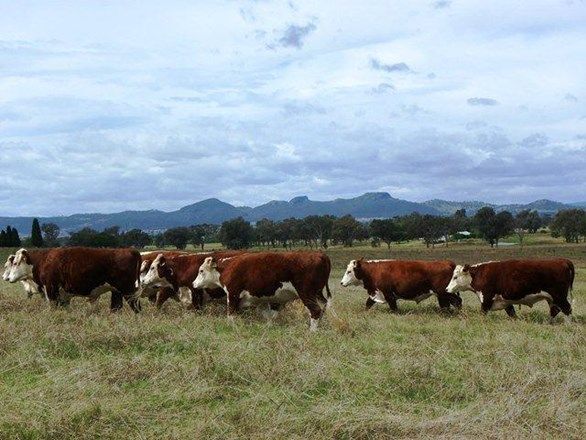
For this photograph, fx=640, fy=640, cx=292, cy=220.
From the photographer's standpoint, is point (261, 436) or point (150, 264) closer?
point (261, 436)

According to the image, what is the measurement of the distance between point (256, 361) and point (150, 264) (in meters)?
9.55

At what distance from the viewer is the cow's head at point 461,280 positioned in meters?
16.7

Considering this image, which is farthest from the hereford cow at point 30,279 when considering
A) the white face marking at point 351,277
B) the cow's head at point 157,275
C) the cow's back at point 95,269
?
the white face marking at point 351,277

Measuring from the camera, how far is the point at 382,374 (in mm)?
8305

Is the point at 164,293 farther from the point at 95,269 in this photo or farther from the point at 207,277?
the point at 95,269

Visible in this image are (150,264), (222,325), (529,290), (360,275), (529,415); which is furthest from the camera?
(360,275)

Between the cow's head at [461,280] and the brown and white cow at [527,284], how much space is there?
1.51ft

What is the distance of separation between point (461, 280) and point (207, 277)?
660 centimetres

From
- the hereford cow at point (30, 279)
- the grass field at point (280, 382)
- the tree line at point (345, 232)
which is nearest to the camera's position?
the grass field at point (280, 382)

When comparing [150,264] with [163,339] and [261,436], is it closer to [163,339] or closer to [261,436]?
[163,339]

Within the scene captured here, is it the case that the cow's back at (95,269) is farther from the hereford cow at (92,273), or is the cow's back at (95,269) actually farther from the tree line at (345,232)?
the tree line at (345,232)

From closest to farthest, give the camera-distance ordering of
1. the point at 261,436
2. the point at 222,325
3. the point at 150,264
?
the point at 261,436 < the point at 222,325 < the point at 150,264

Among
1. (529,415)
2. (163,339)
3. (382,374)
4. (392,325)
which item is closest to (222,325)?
(163,339)

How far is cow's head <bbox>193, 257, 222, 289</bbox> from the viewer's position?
15406mm
